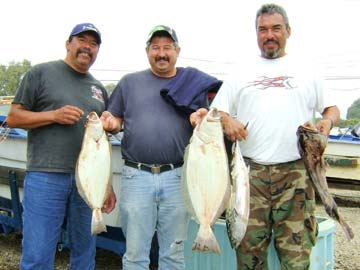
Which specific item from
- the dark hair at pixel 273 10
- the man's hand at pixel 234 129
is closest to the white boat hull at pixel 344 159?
the dark hair at pixel 273 10

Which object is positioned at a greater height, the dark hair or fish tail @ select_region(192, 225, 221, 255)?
the dark hair

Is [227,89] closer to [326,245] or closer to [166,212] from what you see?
[166,212]

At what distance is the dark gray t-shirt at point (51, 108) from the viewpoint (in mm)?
3549

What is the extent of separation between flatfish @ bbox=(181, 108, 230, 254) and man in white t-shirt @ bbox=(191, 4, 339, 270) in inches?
20.3

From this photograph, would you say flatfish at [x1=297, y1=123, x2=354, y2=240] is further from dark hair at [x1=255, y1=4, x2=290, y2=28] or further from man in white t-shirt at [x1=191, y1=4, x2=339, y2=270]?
dark hair at [x1=255, y1=4, x2=290, y2=28]

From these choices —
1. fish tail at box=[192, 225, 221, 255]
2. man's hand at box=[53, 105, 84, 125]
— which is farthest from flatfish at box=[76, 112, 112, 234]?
fish tail at box=[192, 225, 221, 255]

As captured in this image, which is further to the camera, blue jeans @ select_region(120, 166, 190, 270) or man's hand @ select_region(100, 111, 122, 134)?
blue jeans @ select_region(120, 166, 190, 270)

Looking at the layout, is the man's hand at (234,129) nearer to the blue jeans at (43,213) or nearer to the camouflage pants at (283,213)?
the camouflage pants at (283,213)

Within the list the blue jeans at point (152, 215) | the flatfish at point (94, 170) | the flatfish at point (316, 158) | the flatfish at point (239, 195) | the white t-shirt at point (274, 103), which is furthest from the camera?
the blue jeans at point (152, 215)

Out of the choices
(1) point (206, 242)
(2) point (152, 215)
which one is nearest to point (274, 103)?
(1) point (206, 242)

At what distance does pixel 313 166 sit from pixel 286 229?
564mm

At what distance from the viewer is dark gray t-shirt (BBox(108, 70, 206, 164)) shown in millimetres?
3461

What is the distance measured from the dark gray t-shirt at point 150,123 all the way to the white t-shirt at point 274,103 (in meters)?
0.39

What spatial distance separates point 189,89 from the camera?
3602 mm
